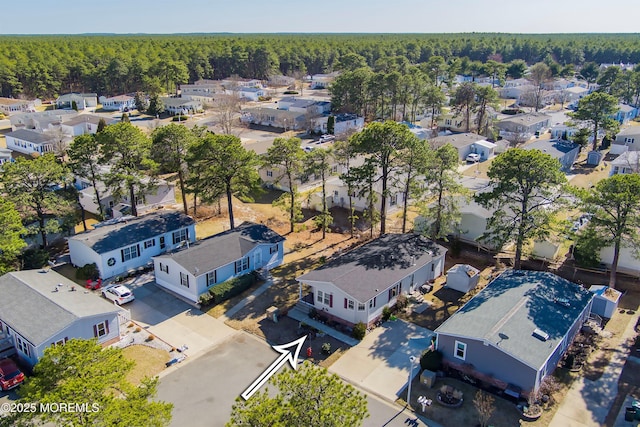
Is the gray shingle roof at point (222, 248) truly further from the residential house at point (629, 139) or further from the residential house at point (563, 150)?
the residential house at point (629, 139)

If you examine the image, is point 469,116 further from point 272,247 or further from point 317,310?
point 317,310

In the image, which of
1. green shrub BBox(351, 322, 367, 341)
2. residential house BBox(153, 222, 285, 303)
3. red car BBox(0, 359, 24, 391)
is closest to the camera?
red car BBox(0, 359, 24, 391)

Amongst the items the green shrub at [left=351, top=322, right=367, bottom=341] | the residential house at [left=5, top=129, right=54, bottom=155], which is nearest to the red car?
the green shrub at [left=351, top=322, right=367, bottom=341]

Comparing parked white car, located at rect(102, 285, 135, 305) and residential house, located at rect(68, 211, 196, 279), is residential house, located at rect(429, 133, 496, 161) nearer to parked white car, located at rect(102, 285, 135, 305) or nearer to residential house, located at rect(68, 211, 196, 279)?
residential house, located at rect(68, 211, 196, 279)

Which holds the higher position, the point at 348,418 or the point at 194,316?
the point at 348,418

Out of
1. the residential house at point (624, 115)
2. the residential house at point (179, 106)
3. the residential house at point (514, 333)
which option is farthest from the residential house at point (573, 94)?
the residential house at point (514, 333)

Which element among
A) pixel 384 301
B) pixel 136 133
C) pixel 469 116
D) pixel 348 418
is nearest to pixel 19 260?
pixel 136 133
